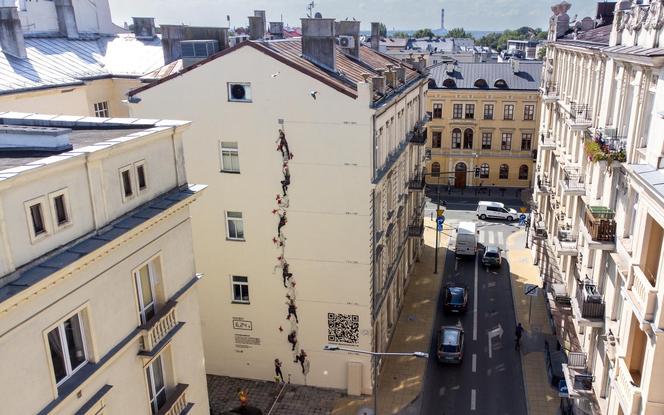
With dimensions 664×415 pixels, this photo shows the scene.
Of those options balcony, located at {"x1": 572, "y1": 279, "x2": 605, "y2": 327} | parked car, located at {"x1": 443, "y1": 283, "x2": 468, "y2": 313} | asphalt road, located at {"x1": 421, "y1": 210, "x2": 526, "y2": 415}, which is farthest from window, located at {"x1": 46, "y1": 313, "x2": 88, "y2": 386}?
parked car, located at {"x1": 443, "y1": 283, "x2": 468, "y2": 313}

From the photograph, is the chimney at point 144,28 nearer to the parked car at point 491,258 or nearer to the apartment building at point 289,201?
the apartment building at point 289,201

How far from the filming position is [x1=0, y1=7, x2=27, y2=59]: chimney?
3325 cm

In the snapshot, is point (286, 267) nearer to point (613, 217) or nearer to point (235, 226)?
point (235, 226)

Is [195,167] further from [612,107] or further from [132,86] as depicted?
[612,107]

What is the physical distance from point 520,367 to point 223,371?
59.6 feet

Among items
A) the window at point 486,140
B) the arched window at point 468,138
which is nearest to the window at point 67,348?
the arched window at point 468,138

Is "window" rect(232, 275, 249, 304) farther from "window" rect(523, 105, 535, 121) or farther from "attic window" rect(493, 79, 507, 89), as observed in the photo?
"window" rect(523, 105, 535, 121)

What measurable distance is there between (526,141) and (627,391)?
53.2 meters

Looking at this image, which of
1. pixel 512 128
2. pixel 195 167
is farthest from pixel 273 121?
pixel 512 128

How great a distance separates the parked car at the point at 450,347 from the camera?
113 ft

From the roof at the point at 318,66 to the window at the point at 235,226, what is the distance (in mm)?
7897

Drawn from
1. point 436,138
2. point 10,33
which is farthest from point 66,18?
point 436,138

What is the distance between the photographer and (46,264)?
41.6ft

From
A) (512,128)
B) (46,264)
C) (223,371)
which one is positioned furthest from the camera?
(512,128)
